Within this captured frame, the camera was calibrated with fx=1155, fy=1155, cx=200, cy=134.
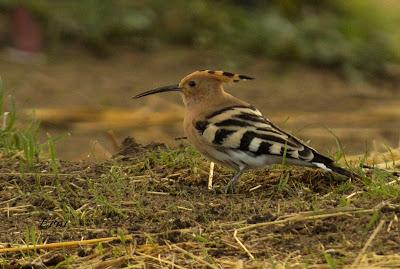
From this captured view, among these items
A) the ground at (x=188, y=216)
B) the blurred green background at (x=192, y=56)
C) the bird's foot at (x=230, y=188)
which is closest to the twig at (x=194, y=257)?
the ground at (x=188, y=216)

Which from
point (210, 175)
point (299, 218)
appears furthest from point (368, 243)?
point (210, 175)

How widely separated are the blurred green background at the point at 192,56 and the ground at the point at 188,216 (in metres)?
3.94

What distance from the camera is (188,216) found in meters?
5.26

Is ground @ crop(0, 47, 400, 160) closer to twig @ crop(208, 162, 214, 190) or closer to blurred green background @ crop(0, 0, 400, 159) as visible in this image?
blurred green background @ crop(0, 0, 400, 159)

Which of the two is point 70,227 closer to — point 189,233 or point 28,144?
point 189,233

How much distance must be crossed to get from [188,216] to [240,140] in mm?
617

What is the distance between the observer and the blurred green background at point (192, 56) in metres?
10.5

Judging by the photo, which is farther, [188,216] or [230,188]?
[230,188]

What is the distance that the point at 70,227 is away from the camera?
5.30 m

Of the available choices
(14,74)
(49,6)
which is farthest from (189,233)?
(49,6)

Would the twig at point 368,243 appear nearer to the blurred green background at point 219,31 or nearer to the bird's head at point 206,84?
the bird's head at point 206,84

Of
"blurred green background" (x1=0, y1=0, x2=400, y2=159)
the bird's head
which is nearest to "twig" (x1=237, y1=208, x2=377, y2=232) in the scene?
the bird's head

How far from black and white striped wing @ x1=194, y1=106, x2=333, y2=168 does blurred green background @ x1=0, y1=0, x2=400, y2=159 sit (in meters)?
4.06

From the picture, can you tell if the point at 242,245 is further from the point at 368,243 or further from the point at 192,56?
the point at 192,56
